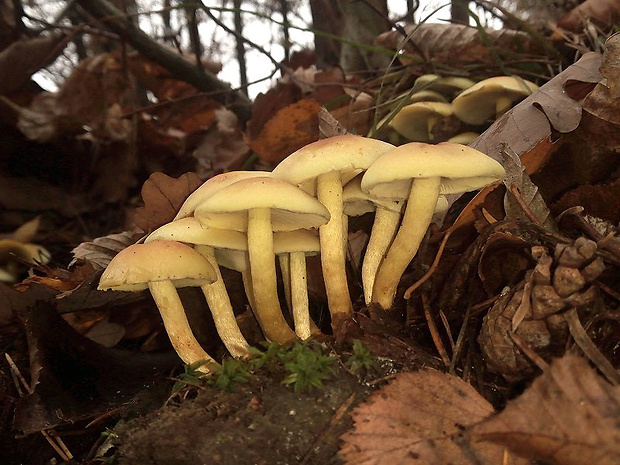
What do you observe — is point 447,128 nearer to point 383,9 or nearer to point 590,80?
point 590,80

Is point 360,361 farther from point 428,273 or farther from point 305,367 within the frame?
point 428,273

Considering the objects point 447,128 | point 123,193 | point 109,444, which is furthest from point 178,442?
point 123,193

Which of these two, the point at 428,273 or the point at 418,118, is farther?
the point at 418,118

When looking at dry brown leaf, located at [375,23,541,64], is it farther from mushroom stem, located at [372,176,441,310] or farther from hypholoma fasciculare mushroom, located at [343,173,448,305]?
mushroom stem, located at [372,176,441,310]

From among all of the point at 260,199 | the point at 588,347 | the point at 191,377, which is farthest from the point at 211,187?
the point at 588,347

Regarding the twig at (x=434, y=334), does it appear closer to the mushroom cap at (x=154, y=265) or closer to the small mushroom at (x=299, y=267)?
the small mushroom at (x=299, y=267)

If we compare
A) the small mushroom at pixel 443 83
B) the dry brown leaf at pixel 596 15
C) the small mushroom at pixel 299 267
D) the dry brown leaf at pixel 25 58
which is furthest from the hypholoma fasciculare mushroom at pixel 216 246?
the dry brown leaf at pixel 25 58
